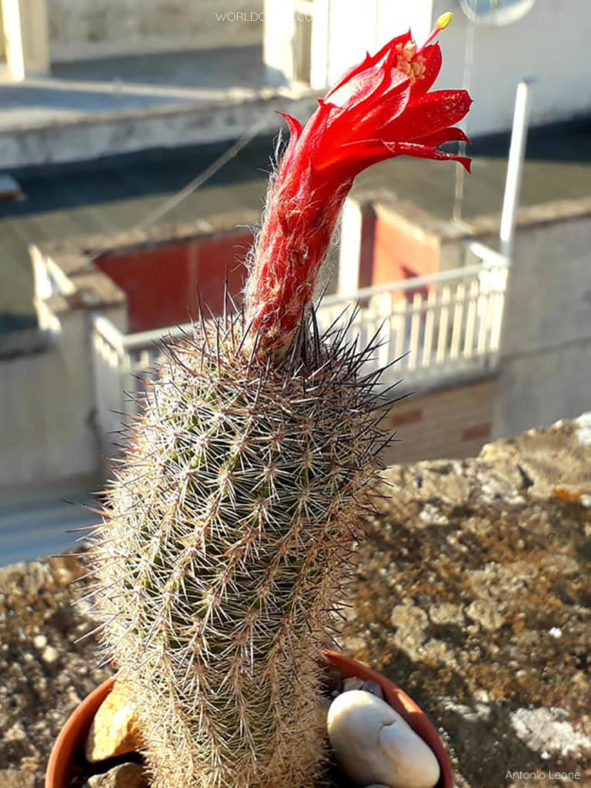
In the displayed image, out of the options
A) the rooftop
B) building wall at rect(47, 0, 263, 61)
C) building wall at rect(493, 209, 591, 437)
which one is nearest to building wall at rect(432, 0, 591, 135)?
the rooftop

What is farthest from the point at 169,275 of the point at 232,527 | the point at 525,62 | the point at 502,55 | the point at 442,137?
the point at 442,137

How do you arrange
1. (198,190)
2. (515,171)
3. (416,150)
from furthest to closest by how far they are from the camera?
1. (198,190)
2. (515,171)
3. (416,150)

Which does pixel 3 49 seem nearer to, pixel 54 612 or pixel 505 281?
pixel 505 281

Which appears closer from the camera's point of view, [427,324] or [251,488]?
[251,488]

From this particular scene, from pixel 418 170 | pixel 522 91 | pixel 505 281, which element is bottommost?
pixel 505 281

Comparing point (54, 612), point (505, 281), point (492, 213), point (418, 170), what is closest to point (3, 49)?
point (418, 170)

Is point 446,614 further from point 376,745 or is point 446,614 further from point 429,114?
point 429,114
